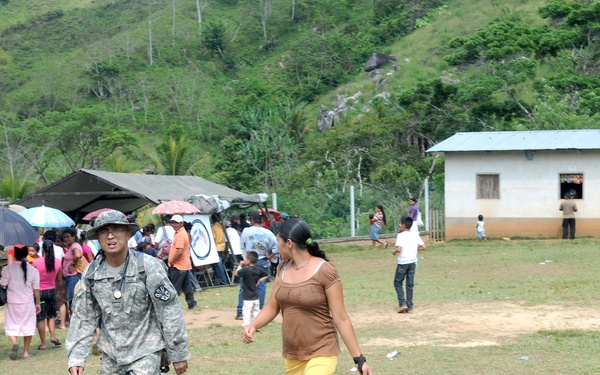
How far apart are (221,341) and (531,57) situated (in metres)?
28.3

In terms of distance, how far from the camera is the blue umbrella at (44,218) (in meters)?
17.4

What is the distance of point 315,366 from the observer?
5934 mm

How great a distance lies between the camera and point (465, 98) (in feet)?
118

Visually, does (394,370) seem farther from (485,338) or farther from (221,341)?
(221,341)

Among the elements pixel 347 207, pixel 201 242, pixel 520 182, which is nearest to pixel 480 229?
pixel 520 182

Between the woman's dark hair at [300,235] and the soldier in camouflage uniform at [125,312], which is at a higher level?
the woman's dark hair at [300,235]

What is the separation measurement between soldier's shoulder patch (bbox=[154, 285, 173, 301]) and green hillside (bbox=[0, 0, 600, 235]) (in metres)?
23.7

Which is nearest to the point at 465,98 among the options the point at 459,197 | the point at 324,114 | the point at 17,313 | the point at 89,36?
the point at 459,197

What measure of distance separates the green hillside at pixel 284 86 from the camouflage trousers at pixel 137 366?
932 inches

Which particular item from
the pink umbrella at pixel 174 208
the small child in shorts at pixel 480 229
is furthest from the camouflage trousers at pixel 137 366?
the small child in shorts at pixel 480 229

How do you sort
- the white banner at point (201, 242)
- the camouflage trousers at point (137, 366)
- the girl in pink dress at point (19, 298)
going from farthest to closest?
the white banner at point (201, 242)
the girl in pink dress at point (19, 298)
the camouflage trousers at point (137, 366)

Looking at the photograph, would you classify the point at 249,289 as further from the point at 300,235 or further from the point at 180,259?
the point at 300,235

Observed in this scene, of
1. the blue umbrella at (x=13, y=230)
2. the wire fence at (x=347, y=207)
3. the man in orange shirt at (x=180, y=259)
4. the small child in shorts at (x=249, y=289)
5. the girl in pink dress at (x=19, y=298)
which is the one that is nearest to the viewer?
the blue umbrella at (x=13, y=230)

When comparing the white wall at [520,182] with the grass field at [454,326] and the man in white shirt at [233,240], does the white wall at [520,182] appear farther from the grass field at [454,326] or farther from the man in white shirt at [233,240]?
the man in white shirt at [233,240]
